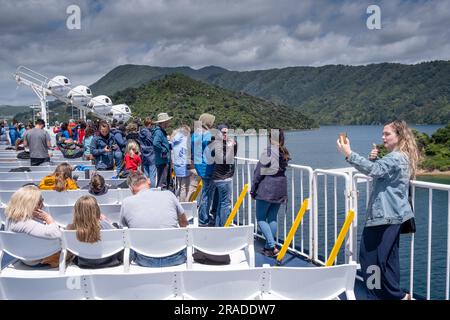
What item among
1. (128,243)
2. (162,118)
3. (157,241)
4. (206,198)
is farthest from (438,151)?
(128,243)

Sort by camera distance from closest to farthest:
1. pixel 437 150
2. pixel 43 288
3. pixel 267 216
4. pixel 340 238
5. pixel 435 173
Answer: pixel 43 288
pixel 340 238
pixel 267 216
pixel 435 173
pixel 437 150

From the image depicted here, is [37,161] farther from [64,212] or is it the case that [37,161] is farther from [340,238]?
[340,238]

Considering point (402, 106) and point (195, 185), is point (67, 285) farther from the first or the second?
point (402, 106)

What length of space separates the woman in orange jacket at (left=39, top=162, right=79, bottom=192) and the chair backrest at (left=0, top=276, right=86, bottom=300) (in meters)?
3.04

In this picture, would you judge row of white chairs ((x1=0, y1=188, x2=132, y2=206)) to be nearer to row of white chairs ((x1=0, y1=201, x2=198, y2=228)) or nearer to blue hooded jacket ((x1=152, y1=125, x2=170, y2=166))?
row of white chairs ((x1=0, y1=201, x2=198, y2=228))

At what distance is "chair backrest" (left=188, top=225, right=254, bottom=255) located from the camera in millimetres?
3711

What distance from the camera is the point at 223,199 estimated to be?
5.96 m

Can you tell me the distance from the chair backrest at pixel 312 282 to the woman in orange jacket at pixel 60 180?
12.0 ft

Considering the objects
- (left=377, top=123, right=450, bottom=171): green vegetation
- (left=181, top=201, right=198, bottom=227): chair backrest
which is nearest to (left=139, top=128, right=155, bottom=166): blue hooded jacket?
(left=181, top=201, right=198, bottom=227): chair backrest

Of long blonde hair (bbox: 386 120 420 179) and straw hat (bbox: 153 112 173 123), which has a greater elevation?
straw hat (bbox: 153 112 173 123)

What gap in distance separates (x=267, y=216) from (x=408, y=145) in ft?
7.14

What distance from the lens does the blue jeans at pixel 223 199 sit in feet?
19.4

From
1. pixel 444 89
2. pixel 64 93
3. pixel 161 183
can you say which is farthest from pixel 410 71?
pixel 161 183
